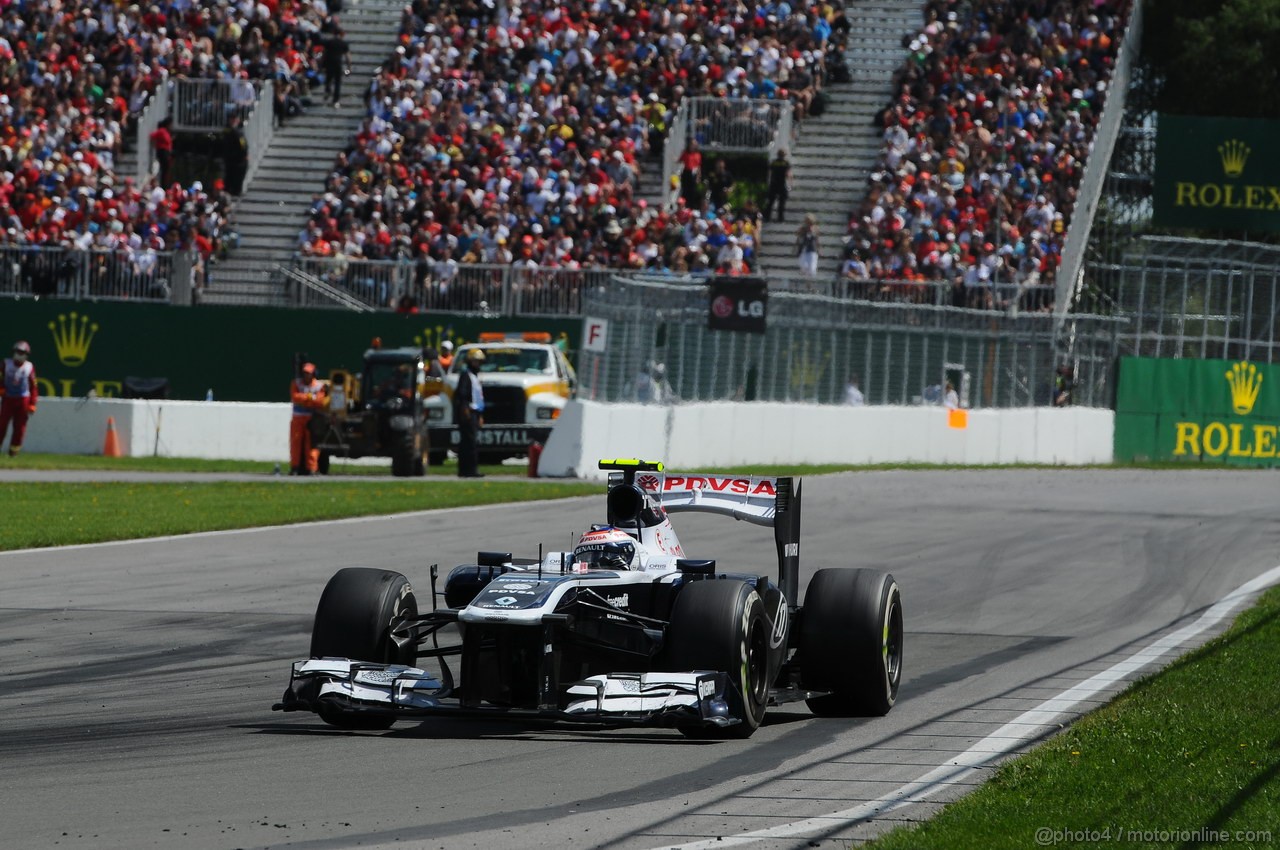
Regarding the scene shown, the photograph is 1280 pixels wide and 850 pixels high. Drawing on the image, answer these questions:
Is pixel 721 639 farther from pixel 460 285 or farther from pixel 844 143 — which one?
pixel 844 143

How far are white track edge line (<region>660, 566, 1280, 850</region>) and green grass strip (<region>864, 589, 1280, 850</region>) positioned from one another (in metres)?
0.21

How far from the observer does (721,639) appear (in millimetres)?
8641

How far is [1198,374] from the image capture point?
38281mm

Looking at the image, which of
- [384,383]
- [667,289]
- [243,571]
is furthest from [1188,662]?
[384,383]

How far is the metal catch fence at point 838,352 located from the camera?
1093 inches

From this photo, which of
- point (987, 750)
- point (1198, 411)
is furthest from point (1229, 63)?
point (987, 750)

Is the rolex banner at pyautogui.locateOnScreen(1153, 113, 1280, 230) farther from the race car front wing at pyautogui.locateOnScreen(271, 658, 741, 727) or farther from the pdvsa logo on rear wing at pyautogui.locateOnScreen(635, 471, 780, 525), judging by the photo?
the race car front wing at pyautogui.locateOnScreen(271, 658, 741, 727)

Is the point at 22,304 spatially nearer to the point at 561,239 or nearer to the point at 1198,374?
the point at 561,239

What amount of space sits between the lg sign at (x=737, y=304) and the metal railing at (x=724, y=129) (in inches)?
392

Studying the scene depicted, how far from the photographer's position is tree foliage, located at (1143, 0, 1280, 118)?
148 feet

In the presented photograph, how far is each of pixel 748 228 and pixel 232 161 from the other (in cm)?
1083

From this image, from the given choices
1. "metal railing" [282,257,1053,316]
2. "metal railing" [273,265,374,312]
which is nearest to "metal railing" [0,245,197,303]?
"metal railing" [273,265,374,312]

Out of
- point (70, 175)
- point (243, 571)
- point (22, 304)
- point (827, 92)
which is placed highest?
point (827, 92)

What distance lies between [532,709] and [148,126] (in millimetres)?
34554
